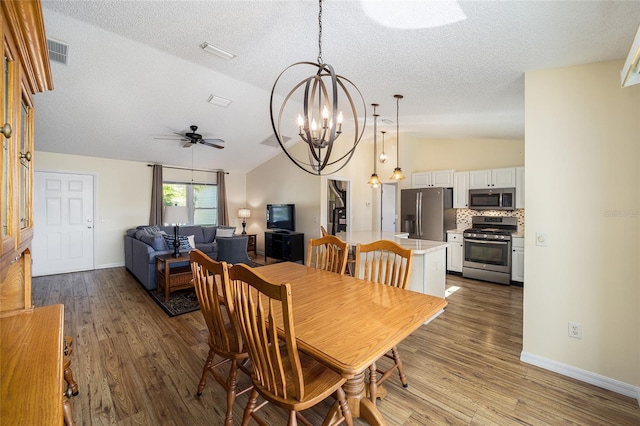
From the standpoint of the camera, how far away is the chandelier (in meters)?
1.52

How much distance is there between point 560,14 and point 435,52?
2.45ft

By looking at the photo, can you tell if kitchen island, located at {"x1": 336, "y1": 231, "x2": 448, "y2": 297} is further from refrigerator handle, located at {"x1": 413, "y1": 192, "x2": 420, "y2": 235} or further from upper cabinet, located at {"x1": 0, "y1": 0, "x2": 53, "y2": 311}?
upper cabinet, located at {"x1": 0, "y1": 0, "x2": 53, "y2": 311}

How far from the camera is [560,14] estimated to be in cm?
163

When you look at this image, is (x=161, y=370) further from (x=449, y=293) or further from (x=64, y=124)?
(x=64, y=124)

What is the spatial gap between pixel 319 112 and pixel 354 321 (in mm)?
1172

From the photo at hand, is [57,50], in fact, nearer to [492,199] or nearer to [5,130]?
[5,130]

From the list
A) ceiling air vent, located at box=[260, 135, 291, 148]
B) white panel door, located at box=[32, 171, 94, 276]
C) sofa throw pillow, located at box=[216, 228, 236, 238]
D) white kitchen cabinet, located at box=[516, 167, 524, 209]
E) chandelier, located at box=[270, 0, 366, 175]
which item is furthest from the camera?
sofa throw pillow, located at box=[216, 228, 236, 238]

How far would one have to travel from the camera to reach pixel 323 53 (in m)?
2.39

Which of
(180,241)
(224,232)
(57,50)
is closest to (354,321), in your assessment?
(57,50)

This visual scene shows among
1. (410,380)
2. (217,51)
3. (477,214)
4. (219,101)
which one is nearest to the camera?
(410,380)

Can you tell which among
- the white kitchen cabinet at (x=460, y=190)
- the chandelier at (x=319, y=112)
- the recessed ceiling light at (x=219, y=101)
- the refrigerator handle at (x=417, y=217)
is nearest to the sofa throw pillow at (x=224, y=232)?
the chandelier at (x=319, y=112)

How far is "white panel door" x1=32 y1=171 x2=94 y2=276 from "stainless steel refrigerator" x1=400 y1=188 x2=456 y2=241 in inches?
260

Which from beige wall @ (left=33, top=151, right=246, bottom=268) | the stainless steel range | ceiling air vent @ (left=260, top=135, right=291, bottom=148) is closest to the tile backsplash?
the stainless steel range

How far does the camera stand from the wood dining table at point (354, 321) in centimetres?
109
